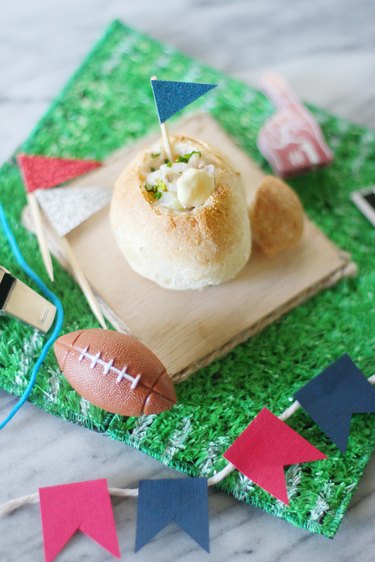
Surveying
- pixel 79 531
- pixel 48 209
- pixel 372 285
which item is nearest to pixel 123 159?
pixel 48 209

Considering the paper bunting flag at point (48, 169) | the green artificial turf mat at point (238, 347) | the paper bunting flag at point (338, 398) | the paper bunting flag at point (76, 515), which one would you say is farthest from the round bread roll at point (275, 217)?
the paper bunting flag at point (76, 515)

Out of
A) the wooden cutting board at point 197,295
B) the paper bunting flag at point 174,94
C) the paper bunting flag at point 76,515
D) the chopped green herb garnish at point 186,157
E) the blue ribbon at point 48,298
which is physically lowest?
the paper bunting flag at point 76,515

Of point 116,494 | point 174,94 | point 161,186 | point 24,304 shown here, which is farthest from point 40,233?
point 116,494

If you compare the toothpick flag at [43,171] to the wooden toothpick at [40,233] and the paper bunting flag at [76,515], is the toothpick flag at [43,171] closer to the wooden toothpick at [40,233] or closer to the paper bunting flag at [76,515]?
the wooden toothpick at [40,233]

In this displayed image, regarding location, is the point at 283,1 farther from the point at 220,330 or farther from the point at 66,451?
the point at 66,451

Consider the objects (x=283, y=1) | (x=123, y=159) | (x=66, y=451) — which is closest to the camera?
(x=66, y=451)

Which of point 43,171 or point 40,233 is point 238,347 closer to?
point 40,233

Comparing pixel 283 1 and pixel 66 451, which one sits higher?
pixel 283 1
